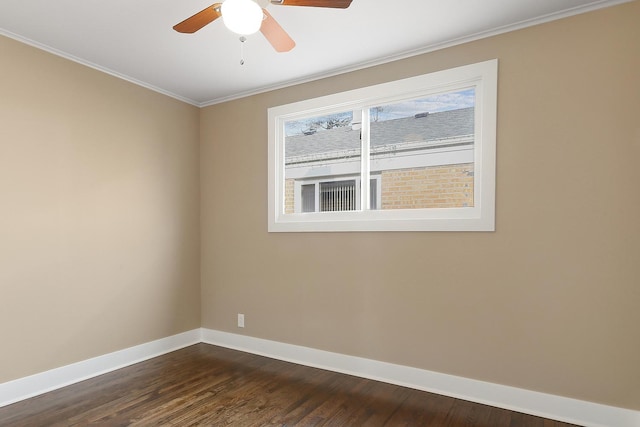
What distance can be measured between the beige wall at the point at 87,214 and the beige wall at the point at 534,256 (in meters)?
1.56

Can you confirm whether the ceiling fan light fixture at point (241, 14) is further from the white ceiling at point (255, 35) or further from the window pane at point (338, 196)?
the window pane at point (338, 196)

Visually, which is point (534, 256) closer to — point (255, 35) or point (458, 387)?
point (458, 387)

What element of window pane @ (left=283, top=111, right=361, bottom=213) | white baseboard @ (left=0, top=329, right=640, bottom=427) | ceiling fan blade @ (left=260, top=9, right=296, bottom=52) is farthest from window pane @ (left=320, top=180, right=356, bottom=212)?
ceiling fan blade @ (left=260, top=9, right=296, bottom=52)

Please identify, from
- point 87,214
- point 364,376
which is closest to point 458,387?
point 364,376

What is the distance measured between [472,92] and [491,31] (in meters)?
0.41

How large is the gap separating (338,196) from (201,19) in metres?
1.82

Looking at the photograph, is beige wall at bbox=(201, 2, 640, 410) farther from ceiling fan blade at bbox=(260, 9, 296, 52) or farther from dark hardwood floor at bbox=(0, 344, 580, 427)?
ceiling fan blade at bbox=(260, 9, 296, 52)

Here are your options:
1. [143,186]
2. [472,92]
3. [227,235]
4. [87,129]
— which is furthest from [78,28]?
[472,92]

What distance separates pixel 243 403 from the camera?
2598 millimetres

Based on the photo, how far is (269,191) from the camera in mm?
3588

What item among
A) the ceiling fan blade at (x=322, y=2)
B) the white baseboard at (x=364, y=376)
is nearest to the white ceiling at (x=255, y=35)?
the ceiling fan blade at (x=322, y=2)

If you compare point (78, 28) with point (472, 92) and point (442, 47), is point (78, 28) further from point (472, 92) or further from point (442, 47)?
point (472, 92)

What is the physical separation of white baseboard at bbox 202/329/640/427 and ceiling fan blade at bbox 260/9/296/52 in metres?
2.41

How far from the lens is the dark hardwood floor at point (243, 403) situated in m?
2.34
